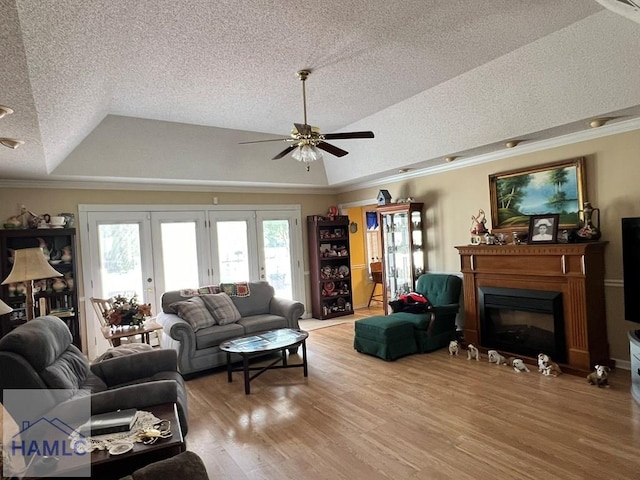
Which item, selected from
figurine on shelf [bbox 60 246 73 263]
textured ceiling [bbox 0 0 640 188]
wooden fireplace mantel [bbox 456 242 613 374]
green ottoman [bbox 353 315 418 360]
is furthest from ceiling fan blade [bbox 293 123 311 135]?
figurine on shelf [bbox 60 246 73 263]

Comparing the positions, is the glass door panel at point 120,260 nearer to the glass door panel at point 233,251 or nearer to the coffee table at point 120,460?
the glass door panel at point 233,251

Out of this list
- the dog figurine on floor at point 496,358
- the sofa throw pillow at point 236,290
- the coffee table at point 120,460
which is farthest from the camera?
the sofa throw pillow at point 236,290

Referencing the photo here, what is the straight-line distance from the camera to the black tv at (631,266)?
3.33 m

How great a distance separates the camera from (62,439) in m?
1.94

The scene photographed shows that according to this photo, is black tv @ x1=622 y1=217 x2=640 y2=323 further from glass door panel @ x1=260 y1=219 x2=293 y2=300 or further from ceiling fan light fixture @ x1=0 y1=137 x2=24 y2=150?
ceiling fan light fixture @ x1=0 y1=137 x2=24 y2=150

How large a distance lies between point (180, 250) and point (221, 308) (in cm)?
159

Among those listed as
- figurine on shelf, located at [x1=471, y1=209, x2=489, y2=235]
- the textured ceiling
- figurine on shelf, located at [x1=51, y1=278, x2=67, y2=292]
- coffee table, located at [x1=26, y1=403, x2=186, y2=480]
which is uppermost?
the textured ceiling

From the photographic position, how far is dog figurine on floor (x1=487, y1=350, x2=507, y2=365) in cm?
421

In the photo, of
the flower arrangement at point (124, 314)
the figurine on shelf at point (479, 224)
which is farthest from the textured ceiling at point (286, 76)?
the flower arrangement at point (124, 314)

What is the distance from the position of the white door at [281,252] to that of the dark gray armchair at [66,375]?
12.2 feet

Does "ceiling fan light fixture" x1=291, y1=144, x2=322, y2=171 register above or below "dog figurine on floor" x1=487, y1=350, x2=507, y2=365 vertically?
above

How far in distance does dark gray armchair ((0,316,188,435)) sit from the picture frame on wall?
12.5 feet

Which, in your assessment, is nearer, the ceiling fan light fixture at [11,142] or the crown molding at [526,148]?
the ceiling fan light fixture at [11,142]

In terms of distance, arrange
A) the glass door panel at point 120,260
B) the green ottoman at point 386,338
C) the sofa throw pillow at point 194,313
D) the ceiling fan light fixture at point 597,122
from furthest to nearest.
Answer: the glass door panel at point 120,260 < the green ottoman at point 386,338 < the sofa throw pillow at point 194,313 < the ceiling fan light fixture at point 597,122
